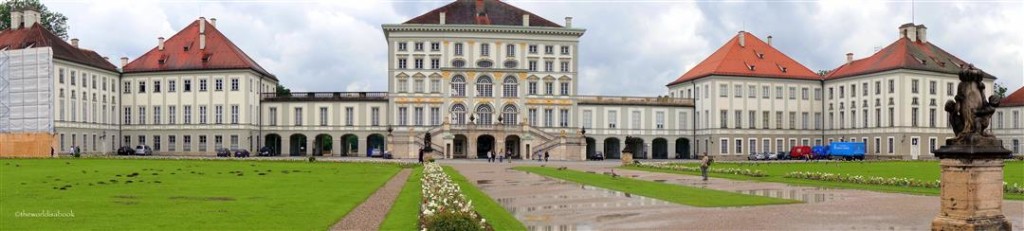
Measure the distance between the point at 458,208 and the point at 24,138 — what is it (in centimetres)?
5999

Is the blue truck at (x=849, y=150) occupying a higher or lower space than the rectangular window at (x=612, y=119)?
lower

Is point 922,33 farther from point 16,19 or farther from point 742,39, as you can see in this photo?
point 16,19

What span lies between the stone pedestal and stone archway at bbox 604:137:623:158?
7385cm

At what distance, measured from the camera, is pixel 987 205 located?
46.4 ft

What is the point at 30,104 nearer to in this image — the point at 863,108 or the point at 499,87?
the point at 499,87

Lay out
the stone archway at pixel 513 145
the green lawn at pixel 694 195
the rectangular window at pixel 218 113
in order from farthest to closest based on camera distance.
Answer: the stone archway at pixel 513 145 < the rectangular window at pixel 218 113 < the green lawn at pixel 694 195

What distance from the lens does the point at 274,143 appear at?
8894cm

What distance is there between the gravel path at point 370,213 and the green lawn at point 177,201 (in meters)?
0.24

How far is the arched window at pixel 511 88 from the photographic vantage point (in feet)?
269

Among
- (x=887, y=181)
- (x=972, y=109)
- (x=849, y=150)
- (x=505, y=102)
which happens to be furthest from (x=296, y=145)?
(x=972, y=109)

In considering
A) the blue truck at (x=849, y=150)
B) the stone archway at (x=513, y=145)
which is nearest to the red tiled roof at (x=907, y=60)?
the blue truck at (x=849, y=150)

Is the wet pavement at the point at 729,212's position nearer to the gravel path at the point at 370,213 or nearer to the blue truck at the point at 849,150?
the gravel path at the point at 370,213

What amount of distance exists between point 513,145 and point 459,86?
6.92m

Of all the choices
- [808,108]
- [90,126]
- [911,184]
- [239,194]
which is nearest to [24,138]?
[90,126]
